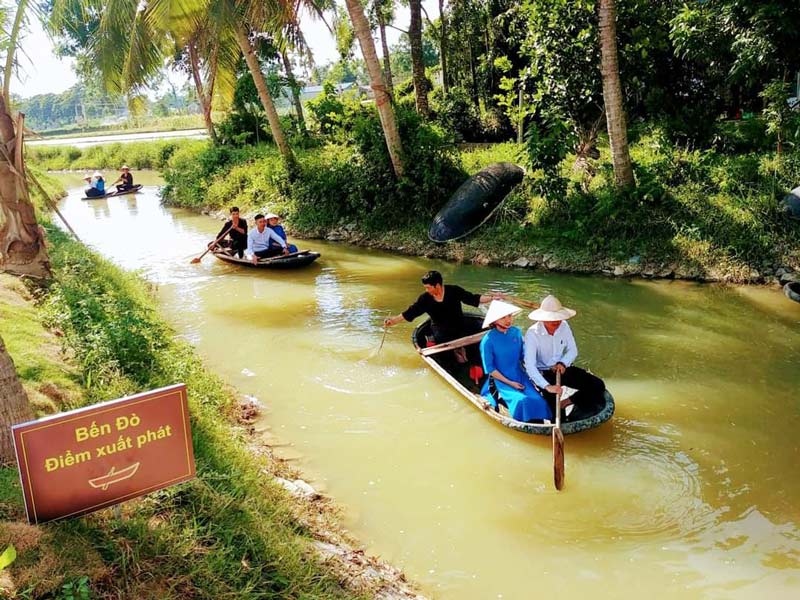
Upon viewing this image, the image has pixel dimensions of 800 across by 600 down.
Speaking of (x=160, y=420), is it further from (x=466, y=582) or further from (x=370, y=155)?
(x=370, y=155)

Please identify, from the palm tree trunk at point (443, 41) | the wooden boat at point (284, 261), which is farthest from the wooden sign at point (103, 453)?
the palm tree trunk at point (443, 41)

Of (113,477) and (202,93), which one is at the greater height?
(202,93)

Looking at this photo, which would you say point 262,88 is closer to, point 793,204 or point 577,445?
point 793,204

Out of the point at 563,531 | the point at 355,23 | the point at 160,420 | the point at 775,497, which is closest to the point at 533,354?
the point at 563,531

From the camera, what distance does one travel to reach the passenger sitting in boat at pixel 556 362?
20.8ft

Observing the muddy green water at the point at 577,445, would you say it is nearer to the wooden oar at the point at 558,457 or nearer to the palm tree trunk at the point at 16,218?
the wooden oar at the point at 558,457

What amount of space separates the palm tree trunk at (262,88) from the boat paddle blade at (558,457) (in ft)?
43.2

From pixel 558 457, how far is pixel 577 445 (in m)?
0.85

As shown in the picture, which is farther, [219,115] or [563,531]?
[219,115]

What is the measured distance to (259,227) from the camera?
43.5 feet

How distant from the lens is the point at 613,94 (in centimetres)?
1117

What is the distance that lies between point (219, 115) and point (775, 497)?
27.0 meters

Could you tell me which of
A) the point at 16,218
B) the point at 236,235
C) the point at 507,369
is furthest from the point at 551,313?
the point at 236,235

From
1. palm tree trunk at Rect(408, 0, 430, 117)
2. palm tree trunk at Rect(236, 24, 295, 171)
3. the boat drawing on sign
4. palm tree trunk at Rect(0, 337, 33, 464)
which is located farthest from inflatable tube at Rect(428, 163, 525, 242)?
the boat drawing on sign
